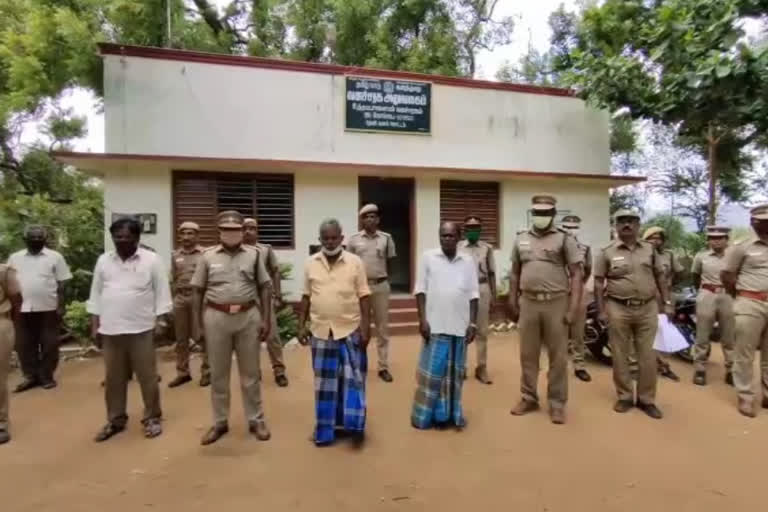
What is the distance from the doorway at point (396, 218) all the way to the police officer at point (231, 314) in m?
5.65

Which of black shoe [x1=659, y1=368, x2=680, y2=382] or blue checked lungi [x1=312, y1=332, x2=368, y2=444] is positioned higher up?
blue checked lungi [x1=312, y1=332, x2=368, y2=444]

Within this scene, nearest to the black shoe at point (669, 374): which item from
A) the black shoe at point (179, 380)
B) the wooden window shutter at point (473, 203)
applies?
the wooden window shutter at point (473, 203)

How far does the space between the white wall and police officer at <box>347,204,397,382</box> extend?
3103mm

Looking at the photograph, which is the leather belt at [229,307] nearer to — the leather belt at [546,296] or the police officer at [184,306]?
the police officer at [184,306]

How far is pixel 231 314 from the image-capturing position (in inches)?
164

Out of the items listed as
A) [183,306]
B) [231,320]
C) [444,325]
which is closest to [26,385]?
[183,306]

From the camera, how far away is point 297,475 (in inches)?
145

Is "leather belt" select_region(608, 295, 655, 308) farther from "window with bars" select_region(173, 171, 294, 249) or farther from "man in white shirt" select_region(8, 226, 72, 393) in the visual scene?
"man in white shirt" select_region(8, 226, 72, 393)

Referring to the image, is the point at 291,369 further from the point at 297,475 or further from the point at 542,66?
the point at 542,66

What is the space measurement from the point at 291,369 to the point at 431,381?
2.49 meters

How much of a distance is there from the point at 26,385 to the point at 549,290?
5.20m

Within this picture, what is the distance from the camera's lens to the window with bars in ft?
26.8

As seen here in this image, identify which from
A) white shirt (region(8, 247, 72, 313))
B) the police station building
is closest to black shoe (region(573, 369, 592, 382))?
the police station building

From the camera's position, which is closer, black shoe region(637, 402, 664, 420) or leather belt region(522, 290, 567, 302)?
leather belt region(522, 290, 567, 302)
